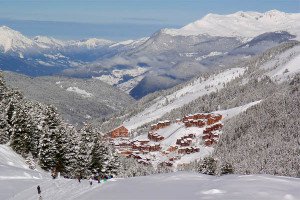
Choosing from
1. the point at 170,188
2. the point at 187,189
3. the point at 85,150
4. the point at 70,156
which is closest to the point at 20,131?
the point at 70,156

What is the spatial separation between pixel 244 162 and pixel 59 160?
406 ft

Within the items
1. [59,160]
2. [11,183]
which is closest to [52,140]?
[59,160]

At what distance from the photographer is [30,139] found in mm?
94375

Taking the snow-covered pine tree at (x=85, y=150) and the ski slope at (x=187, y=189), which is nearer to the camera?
the ski slope at (x=187, y=189)

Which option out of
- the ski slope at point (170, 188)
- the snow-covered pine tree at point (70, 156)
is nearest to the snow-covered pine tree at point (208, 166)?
the snow-covered pine tree at point (70, 156)

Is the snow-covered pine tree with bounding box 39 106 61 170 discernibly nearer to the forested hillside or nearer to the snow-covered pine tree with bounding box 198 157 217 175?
the forested hillside

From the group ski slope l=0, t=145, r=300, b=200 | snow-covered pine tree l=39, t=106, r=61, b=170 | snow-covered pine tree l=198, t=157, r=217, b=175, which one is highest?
snow-covered pine tree l=39, t=106, r=61, b=170

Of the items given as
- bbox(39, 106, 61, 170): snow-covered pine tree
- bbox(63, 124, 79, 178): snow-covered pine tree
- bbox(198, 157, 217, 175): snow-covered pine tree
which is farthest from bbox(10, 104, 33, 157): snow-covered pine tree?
bbox(198, 157, 217, 175): snow-covered pine tree

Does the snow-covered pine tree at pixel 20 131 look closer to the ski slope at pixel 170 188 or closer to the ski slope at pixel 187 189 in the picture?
the ski slope at pixel 170 188

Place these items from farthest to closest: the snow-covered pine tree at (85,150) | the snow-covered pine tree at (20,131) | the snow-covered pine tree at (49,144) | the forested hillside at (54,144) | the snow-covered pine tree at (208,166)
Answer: the snow-covered pine tree at (208,166)
the snow-covered pine tree at (20,131)
the snow-covered pine tree at (85,150)
the forested hillside at (54,144)
the snow-covered pine tree at (49,144)

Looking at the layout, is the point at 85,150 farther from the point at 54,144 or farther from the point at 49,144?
the point at 49,144

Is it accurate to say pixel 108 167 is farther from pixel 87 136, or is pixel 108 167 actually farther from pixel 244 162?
pixel 244 162

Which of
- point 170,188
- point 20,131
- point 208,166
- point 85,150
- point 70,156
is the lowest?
point 208,166

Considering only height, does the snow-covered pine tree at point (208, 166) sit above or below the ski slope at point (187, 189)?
below
